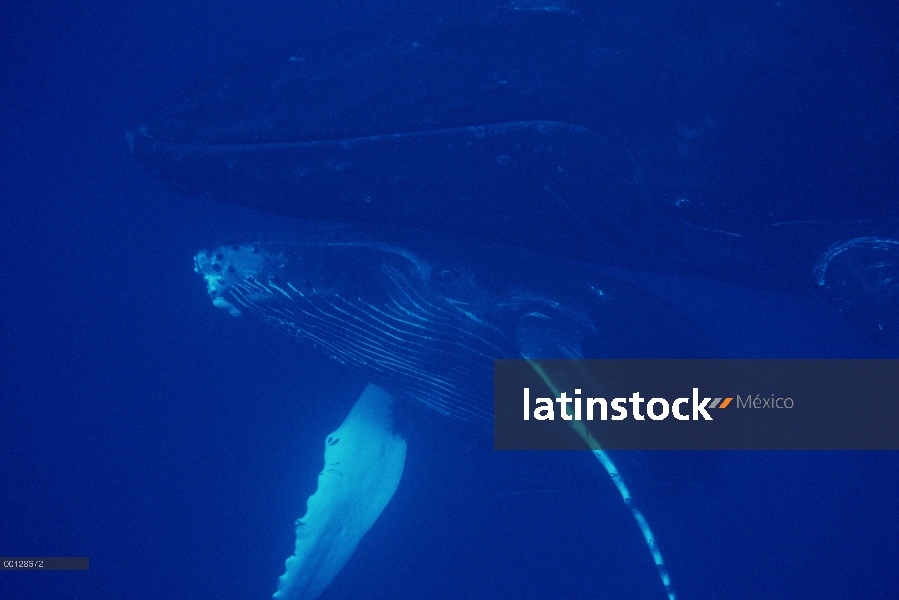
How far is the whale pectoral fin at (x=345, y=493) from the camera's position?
642 cm

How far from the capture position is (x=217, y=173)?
4422mm

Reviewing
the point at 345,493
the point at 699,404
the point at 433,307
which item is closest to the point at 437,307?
the point at 433,307

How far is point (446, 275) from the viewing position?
4.52m

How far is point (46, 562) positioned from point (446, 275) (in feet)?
32.5

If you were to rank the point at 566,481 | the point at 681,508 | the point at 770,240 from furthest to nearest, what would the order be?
the point at 681,508, the point at 566,481, the point at 770,240

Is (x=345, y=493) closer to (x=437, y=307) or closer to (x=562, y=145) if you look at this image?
(x=437, y=307)

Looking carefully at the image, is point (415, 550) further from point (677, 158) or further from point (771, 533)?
point (677, 158)

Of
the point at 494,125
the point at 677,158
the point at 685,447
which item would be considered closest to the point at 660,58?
the point at 677,158

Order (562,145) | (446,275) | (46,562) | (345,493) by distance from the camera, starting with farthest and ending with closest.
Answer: (46,562) → (345,493) → (446,275) → (562,145)

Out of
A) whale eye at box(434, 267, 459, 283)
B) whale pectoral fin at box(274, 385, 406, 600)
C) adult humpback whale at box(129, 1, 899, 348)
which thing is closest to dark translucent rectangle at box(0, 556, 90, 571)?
whale pectoral fin at box(274, 385, 406, 600)

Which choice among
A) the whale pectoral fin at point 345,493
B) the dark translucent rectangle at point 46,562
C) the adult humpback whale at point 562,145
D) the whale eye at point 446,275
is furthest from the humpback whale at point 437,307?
the dark translucent rectangle at point 46,562

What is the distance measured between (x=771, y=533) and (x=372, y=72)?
9.91 m

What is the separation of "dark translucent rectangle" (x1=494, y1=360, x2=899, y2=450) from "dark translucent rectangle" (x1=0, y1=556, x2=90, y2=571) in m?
8.63

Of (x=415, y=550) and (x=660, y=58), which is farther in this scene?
(x=415, y=550)
